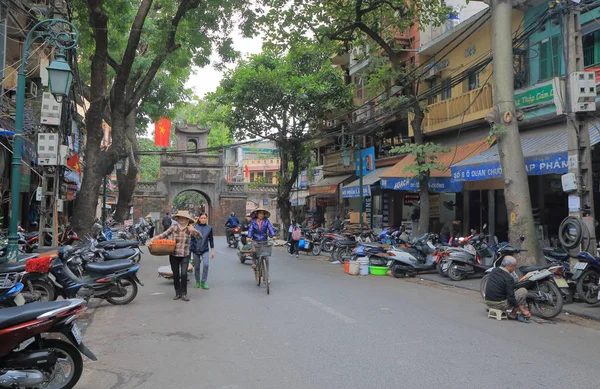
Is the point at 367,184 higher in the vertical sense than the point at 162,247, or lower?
higher

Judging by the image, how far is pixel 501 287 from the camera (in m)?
7.39

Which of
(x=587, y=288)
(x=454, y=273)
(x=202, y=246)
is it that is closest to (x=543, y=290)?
(x=587, y=288)

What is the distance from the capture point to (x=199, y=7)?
14336 mm

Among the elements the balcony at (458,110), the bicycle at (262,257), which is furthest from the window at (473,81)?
the bicycle at (262,257)

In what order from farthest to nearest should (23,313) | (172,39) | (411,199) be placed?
(411,199), (172,39), (23,313)

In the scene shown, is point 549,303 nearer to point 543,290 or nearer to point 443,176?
point 543,290

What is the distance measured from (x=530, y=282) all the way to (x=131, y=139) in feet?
66.7

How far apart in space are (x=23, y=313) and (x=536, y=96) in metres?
13.7

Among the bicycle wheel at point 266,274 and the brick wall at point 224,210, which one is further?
the brick wall at point 224,210

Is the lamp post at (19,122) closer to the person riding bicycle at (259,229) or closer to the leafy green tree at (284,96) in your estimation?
the person riding bicycle at (259,229)

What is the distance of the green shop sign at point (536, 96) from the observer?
12.9 meters

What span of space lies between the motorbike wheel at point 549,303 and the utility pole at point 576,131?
2.32 meters

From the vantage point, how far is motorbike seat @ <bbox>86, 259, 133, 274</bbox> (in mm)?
8156

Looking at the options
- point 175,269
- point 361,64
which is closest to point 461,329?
point 175,269
